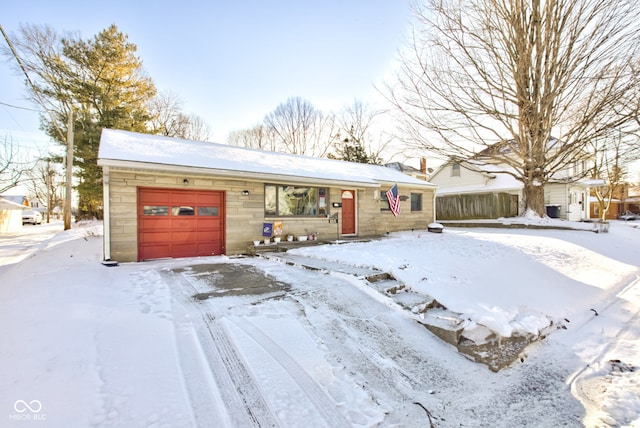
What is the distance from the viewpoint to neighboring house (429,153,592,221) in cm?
1692

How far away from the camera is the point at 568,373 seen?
10.4ft

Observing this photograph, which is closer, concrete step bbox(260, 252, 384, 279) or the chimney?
concrete step bbox(260, 252, 384, 279)

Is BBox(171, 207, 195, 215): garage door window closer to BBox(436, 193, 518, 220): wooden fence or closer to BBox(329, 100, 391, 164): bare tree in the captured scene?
BBox(436, 193, 518, 220): wooden fence

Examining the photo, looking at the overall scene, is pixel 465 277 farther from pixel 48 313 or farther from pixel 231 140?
pixel 231 140

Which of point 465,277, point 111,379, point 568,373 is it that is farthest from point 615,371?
point 111,379

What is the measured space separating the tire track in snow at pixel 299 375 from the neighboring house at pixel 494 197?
15280 millimetres

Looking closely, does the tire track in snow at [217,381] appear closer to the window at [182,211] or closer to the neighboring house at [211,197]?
the neighboring house at [211,197]

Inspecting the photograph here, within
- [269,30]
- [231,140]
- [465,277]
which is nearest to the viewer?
[465,277]

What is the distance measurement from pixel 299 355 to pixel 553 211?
2154cm

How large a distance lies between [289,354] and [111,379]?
1.49 metres

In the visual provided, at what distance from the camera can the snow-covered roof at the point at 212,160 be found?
714 cm

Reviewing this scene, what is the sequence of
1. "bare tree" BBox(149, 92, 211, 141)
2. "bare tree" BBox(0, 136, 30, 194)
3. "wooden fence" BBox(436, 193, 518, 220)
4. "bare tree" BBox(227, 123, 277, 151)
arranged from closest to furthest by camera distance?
"wooden fence" BBox(436, 193, 518, 220)
"bare tree" BBox(0, 136, 30, 194)
"bare tree" BBox(149, 92, 211, 141)
"bare tree" BBox(227, 123, 277, 151)

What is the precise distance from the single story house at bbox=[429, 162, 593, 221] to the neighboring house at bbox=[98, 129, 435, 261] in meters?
8.67

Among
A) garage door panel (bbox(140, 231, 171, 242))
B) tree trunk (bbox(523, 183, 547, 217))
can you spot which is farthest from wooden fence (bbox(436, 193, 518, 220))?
garage door panel (bbox(140, 231, 171, 242))
